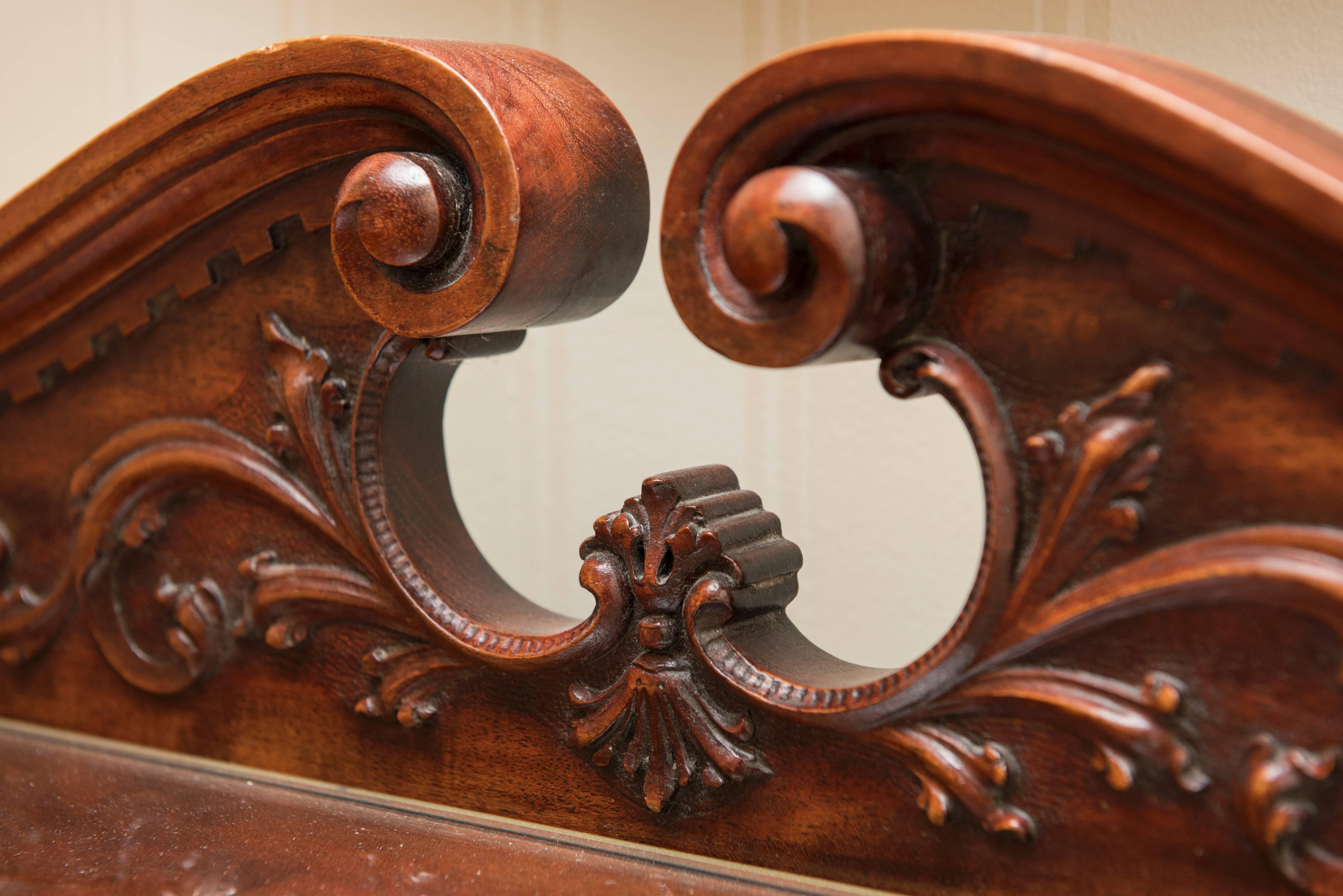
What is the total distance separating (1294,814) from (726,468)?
28 cm

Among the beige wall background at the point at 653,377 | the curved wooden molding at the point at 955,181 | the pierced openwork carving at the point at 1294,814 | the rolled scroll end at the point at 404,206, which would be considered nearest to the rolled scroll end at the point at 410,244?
the rolled scroll end at the point at 404,206

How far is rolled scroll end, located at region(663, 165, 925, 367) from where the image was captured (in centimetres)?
46

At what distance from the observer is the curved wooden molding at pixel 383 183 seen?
21.1 inches

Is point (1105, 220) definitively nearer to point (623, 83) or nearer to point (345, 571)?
point (345, 571)

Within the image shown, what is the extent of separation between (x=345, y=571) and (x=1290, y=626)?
447 millimetres

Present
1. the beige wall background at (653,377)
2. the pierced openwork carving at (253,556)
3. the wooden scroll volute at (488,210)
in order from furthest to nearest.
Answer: the beige wall background at (653,377), the pierced openwork carving at (253,556), the wooden scroll volute at (488,210)

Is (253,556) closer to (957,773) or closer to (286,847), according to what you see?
(286,847)

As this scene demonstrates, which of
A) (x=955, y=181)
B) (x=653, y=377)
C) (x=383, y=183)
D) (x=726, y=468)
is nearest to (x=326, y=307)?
(x=383, y=183)

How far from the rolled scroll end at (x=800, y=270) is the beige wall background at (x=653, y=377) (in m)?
0.50

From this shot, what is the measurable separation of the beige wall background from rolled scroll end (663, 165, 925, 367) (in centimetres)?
50

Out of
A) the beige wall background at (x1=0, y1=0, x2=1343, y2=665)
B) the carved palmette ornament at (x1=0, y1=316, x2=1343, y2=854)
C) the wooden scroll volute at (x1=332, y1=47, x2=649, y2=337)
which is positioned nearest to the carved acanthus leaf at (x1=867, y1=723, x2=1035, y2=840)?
the carved palmette ornament at (x1=0, y1=316, x2=1343, y2=854)

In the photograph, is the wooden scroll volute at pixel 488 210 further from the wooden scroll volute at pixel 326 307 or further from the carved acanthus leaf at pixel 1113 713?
the carved acanthus leaf at pixel 1113 713

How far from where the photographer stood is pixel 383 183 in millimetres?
538

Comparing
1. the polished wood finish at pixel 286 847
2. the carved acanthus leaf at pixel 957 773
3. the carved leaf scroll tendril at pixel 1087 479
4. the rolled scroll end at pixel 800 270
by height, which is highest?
the rolled scroll end at pixel 800 270
